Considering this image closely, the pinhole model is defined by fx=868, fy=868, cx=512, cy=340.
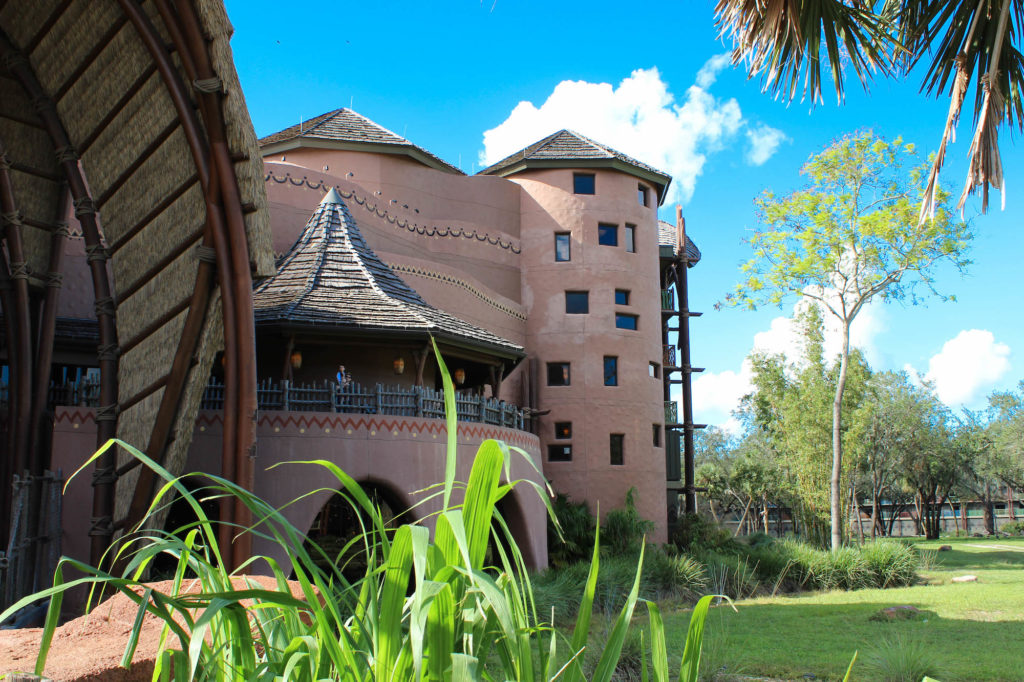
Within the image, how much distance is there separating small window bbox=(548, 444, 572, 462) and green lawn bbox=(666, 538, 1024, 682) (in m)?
7.12

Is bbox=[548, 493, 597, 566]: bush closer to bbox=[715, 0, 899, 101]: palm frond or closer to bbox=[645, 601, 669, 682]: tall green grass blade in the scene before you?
bbox=[715, 0, 899, 101]: palm frond

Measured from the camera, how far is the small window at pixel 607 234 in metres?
25.6

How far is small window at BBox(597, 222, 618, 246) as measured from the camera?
2556cm

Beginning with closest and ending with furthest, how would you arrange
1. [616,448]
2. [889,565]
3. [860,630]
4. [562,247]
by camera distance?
[860,630]
[889,565]
[616,448]
[562,247]

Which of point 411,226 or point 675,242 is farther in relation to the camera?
point 675,242

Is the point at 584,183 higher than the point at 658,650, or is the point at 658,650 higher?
the point at 584,183

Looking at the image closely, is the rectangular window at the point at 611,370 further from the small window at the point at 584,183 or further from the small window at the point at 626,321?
the small window at the point at 584,183

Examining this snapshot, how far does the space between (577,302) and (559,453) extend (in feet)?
14.4

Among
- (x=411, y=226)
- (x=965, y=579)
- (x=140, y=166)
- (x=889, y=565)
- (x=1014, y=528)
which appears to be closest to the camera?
(x=140, y=166)

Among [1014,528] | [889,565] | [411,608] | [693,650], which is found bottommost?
[1014,528]

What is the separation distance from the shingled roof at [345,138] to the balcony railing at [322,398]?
28.3 ft

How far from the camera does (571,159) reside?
25375 millimetres

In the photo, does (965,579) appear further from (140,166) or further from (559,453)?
(140,166)

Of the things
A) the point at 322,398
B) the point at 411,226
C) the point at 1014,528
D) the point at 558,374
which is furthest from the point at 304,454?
the point at 1014,528
